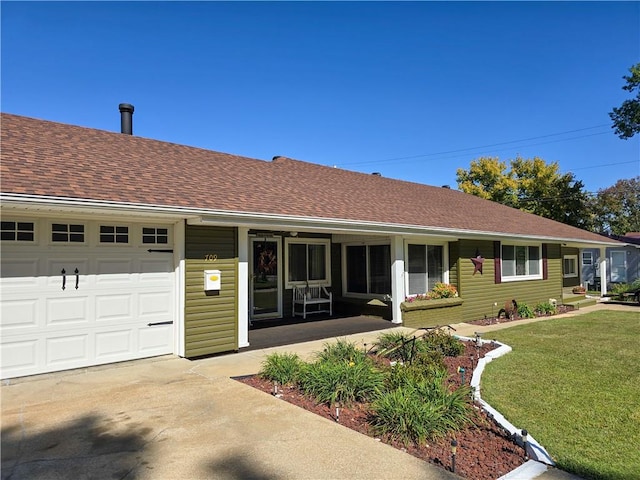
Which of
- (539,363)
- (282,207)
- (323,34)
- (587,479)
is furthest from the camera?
(323,34)

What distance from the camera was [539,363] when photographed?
7.04 meters

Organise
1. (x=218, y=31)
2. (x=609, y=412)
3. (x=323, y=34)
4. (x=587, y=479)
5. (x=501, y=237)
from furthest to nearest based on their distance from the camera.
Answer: (x=501, y=237) → (x=323, y=34) → (x=218, y=31) → (x=609, y=412) → (x=587, y=479)

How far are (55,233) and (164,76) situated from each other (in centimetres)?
787

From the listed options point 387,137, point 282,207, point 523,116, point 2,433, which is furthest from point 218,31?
point 523,116

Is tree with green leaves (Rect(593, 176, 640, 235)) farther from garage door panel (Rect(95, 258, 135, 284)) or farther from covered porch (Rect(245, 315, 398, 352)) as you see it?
garage door panel (Rect(95, 258, 135, 284))

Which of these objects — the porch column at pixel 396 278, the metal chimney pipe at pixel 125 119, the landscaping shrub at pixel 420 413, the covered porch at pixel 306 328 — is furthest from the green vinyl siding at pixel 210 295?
the metal chimney pipe at pixel 125 119

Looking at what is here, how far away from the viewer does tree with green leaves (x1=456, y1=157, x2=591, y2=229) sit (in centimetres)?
3050

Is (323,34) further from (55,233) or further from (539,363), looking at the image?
(539,363)

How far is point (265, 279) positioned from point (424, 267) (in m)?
4.76

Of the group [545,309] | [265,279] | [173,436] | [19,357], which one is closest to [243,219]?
[265,279]

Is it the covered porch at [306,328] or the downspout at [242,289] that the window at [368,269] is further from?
the downspout at [242,289]

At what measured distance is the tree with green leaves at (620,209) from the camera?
38406 mm

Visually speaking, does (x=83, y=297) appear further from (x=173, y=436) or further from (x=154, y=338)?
(x=173, y=436)

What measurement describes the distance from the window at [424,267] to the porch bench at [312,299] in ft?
8.22
